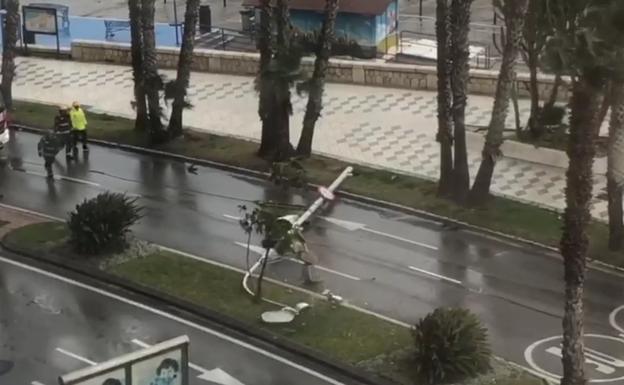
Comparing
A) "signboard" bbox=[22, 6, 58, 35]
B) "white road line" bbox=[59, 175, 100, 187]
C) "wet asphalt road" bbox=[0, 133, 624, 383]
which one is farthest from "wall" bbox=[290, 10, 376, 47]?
"white road line" bbox=[59, 175, 100, 187]

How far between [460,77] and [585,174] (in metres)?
10.9

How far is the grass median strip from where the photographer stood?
19844mm

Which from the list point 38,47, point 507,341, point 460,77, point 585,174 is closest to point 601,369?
point 507,341

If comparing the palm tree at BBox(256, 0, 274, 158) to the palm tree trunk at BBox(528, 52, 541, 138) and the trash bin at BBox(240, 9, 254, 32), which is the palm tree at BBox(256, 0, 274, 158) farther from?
the trash bin at BBox(240, 9, 254, 32)

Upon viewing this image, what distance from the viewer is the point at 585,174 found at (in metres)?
17.4

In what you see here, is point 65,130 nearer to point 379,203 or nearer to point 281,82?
point 281,82

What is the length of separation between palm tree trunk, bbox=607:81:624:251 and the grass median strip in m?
6.35

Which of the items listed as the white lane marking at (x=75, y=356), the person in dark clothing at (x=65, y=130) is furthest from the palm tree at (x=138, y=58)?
the white lane marking at (x=75, y=356)

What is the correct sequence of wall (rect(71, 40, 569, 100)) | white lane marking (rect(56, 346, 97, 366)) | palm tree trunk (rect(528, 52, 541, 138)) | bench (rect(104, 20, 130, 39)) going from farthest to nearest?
1. bench (rect(104, 20, 130, 39))
2. wall (rect(71, 40, 569, 100))
3. palm tree trunk (rect(528, 52, 541, 138))
4. white lane marking (rect(56, 346, 97, 366))

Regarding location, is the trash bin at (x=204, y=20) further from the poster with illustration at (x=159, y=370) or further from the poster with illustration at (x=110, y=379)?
the poster with illustration at (x=110, y=379)

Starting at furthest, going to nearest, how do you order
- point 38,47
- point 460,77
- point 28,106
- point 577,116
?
point 38,47 < point 28,106 < point 460,77 < point 577,116

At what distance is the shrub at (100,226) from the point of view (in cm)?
2467

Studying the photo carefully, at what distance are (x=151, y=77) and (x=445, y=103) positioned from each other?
29.2ft

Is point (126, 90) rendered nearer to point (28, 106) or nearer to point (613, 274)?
point (28, 106)
